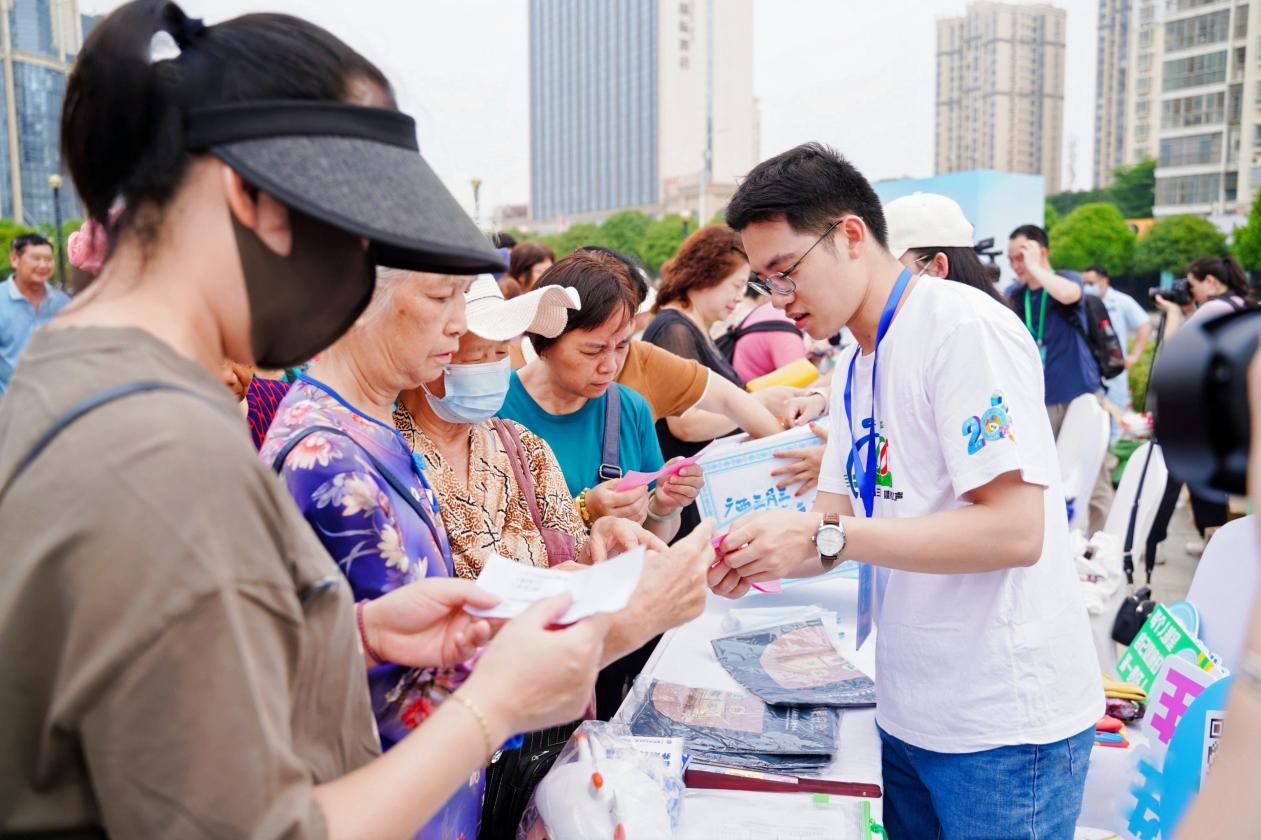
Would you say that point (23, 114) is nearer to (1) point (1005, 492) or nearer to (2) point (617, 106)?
(2) point (617, 106)

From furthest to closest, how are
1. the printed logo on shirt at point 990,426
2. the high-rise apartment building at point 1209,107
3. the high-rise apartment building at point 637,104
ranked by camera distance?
the high-rise apartment building at point 637,104 < the high-rise apartment building at point 1209,107 < the printed logo on shirt at point 990,426

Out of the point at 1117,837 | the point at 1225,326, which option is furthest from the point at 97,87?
the point at 1117,837

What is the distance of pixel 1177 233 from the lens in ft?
133

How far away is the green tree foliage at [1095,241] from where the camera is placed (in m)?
42.9

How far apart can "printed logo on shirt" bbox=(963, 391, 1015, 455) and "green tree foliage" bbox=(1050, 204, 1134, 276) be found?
150 ft

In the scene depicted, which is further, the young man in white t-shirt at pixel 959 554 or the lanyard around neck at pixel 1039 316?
the lanyard around neck at pixel 1039 316

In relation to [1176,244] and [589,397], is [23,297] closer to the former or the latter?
[589,397]

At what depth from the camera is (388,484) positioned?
1.45 meters

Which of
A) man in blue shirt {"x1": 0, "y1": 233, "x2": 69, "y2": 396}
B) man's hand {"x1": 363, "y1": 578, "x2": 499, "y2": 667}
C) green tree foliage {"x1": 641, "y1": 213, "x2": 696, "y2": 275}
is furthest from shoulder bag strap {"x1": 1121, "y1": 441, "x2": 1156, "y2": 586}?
green tree foliage {"x1": 641, "y1": 213, "x2": 696, "y2": 275}

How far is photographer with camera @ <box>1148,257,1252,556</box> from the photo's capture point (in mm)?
5711

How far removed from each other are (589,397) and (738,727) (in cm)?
120

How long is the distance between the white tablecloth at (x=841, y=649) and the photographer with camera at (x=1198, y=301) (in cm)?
312

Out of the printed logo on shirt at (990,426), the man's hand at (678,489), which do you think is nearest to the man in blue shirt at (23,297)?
the man's hand at (678,489)

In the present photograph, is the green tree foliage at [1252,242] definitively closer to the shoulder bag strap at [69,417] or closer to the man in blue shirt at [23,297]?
the man in blue shirt at [23,297]
